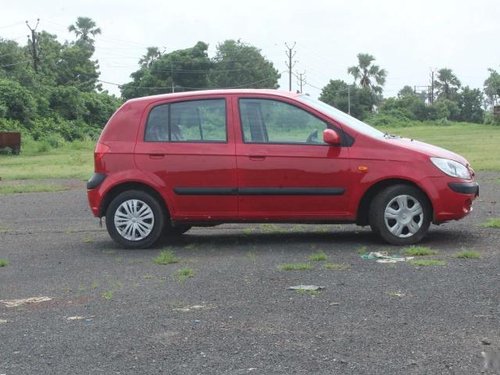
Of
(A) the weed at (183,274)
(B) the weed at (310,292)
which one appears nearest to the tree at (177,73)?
(A) the weed at (183,274)

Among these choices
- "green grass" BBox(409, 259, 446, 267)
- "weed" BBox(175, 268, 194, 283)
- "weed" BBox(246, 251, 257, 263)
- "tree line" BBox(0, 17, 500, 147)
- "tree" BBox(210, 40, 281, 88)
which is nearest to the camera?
"weed" BBox(175, 268, 194, 283)

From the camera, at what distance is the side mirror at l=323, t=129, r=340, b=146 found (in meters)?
8.22

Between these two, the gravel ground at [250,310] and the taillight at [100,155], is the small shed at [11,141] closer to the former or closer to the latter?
the gravel ground at [250,310]

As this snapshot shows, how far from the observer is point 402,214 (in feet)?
27.2

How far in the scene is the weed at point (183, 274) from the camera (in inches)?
274

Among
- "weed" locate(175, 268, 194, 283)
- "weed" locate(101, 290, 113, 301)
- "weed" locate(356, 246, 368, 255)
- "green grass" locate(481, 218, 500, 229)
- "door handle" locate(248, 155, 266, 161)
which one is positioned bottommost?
"weed" locate(101, 290, 113, 301)

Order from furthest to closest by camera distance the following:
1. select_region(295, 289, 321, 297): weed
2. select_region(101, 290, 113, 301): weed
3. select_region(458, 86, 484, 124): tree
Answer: select_region(458, 86, 484, 124): tree < select_region(101, 290, 113, 301): weed < select_region(295, 289, 321, 297): weed

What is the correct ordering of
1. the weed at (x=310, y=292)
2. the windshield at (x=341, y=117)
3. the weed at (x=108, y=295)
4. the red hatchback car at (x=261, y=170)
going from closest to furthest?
the weed at (x=310, y=292)
the weed at (x=108, y=295)
the red hatchback car at (x=261, y=170)
the windshield at (x=341, y=117)

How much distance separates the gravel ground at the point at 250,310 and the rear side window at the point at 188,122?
52.0 inches

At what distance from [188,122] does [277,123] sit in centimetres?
104

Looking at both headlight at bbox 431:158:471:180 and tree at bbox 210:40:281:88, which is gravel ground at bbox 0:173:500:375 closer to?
headlight at bbox 431:158:471:180

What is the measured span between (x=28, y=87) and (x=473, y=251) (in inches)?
2051

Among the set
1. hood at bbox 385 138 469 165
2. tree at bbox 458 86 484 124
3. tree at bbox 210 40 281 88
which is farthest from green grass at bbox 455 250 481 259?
tree at bbox 458 86 484 124

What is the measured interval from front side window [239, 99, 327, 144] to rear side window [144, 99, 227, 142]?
28 cm
